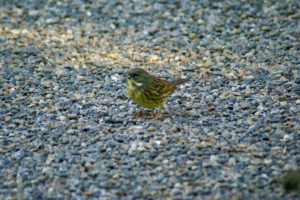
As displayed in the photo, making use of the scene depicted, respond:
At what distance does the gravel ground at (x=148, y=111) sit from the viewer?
5.50 meters

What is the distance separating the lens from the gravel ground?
18.0ft

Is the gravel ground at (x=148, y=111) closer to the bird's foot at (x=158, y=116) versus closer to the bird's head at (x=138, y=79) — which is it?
the bird's foot at (x=158, y=116)

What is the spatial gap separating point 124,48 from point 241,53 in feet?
8.59

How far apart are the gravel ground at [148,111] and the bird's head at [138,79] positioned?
0.61 meters

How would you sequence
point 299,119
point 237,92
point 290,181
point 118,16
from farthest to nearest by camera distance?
point 118,16, point 237,92, point 299,119, point 290,181

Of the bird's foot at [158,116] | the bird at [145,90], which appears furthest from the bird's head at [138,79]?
the bird's foot at [158,116]

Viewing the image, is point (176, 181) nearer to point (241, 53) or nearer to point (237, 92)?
point (237, 92)

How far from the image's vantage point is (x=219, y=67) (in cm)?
892

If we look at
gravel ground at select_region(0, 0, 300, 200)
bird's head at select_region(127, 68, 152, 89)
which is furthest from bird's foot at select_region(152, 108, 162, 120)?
bird's head at select_region(127, 68, 152, 89)

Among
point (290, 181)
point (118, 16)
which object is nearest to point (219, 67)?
point (118, 16)

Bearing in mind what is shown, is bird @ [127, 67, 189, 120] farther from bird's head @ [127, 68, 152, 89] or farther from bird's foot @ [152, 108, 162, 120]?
bird's foot @ [152, 108, 162, 120]

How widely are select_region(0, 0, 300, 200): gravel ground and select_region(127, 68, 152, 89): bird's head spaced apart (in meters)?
0.61

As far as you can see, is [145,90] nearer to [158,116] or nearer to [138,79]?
[138,79]

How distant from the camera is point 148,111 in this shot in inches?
297
